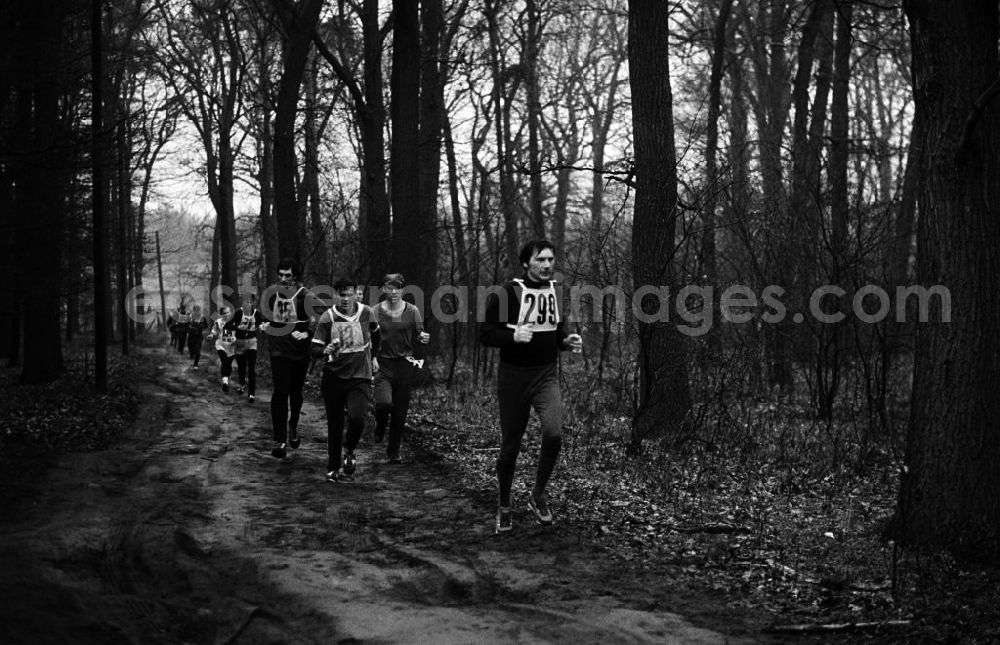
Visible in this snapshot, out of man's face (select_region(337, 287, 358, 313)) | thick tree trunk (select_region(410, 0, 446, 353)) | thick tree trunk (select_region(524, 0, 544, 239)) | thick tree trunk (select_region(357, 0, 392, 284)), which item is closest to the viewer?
man's face (select_region(337, 287, 358, 313))

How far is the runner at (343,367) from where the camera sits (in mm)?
10180

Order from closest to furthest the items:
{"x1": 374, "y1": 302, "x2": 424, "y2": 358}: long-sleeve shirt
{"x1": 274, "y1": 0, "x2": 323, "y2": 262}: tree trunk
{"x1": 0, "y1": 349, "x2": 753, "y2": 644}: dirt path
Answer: {"x1": 0, "y1": 349, "x2": 753, "y2": 644}: dirt path < {"x1": 374, "y1": 302, "x2": 424, "y2": 358}: long-sleeve shirt < {"x1": 274, "y1": 0, "x2": 323, "y2": 262}: tree trunk

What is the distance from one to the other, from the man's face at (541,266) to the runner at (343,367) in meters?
3.03

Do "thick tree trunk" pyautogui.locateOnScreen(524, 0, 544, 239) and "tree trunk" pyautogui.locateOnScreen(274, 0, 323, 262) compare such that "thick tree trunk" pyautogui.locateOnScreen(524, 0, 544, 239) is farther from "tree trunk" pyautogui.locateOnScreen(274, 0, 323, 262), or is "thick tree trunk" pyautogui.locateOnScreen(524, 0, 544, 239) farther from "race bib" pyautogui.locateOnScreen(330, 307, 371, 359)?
"race bib" pyautogui.locateOnScreen(330, 307, 371, 359)

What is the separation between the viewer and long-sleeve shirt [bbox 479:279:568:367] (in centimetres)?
765

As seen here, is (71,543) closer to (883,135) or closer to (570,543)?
(570,543)

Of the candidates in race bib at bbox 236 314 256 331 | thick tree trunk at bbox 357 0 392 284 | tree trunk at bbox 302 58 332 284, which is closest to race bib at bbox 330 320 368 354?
race bib at bbox 236 314 256 331

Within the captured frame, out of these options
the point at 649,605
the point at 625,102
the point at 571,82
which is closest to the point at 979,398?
the point at 649,605

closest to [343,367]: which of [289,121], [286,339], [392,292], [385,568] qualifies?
[392,292]

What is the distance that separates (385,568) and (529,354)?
2.00 m

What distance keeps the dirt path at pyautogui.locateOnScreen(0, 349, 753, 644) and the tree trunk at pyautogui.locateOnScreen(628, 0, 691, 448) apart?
259cm

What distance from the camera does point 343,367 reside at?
401 inches

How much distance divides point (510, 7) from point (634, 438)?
62.0 ft

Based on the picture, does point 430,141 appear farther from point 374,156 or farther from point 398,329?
point 398,329
